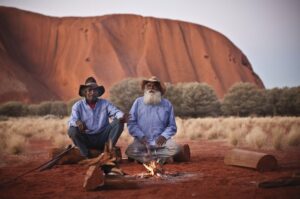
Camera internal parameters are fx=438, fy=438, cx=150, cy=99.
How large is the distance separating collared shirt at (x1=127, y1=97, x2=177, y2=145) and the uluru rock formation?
45412 mm

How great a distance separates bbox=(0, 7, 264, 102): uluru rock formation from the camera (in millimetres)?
56094

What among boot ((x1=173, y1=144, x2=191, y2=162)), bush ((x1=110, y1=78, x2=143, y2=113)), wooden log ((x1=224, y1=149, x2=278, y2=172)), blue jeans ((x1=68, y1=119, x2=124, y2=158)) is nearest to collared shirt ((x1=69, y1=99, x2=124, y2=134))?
blue jeans ((x1=68, y1=119, x2=124, y2=158))

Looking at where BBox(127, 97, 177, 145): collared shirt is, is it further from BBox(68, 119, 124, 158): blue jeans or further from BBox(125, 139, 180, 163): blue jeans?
BBox(68, 119, 124, 158): blue jeans

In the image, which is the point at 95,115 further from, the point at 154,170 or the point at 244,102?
the point at 244,102

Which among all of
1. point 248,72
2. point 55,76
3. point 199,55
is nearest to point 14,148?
point 55,76

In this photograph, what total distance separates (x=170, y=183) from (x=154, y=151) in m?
2.12

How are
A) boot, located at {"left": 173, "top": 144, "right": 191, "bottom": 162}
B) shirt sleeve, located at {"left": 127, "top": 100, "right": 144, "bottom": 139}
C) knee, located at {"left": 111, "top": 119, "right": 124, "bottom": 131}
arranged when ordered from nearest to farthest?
knee, located at {"left": 111, "top": 119, "right": 124, "bottom": 131}, shirt sleeve, located at {"left": 127, "top": 100, "right": 144, "bottom": 139}, boot, located at {"left": 173, "top": 144, "right": 191, "bottom": 162}

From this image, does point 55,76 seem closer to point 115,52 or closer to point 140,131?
point 115,52

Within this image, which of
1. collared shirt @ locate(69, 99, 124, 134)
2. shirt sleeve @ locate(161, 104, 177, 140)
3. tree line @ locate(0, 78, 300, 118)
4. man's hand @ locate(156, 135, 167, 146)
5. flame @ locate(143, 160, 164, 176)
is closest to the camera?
flame @ locate(143, 160, 164, 176)

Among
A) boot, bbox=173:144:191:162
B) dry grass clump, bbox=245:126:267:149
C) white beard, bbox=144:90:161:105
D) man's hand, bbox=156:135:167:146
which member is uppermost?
white beard, bbox=144:90:161:105

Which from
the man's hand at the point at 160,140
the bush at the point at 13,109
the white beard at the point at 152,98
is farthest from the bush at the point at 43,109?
the man's hand at the point at 160,140

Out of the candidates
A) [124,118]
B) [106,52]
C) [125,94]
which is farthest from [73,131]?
[106,52]

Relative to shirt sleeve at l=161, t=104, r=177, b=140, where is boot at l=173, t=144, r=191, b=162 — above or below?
below

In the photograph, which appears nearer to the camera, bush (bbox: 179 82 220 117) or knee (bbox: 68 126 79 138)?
knee (bbox: 68 126 79 138)
